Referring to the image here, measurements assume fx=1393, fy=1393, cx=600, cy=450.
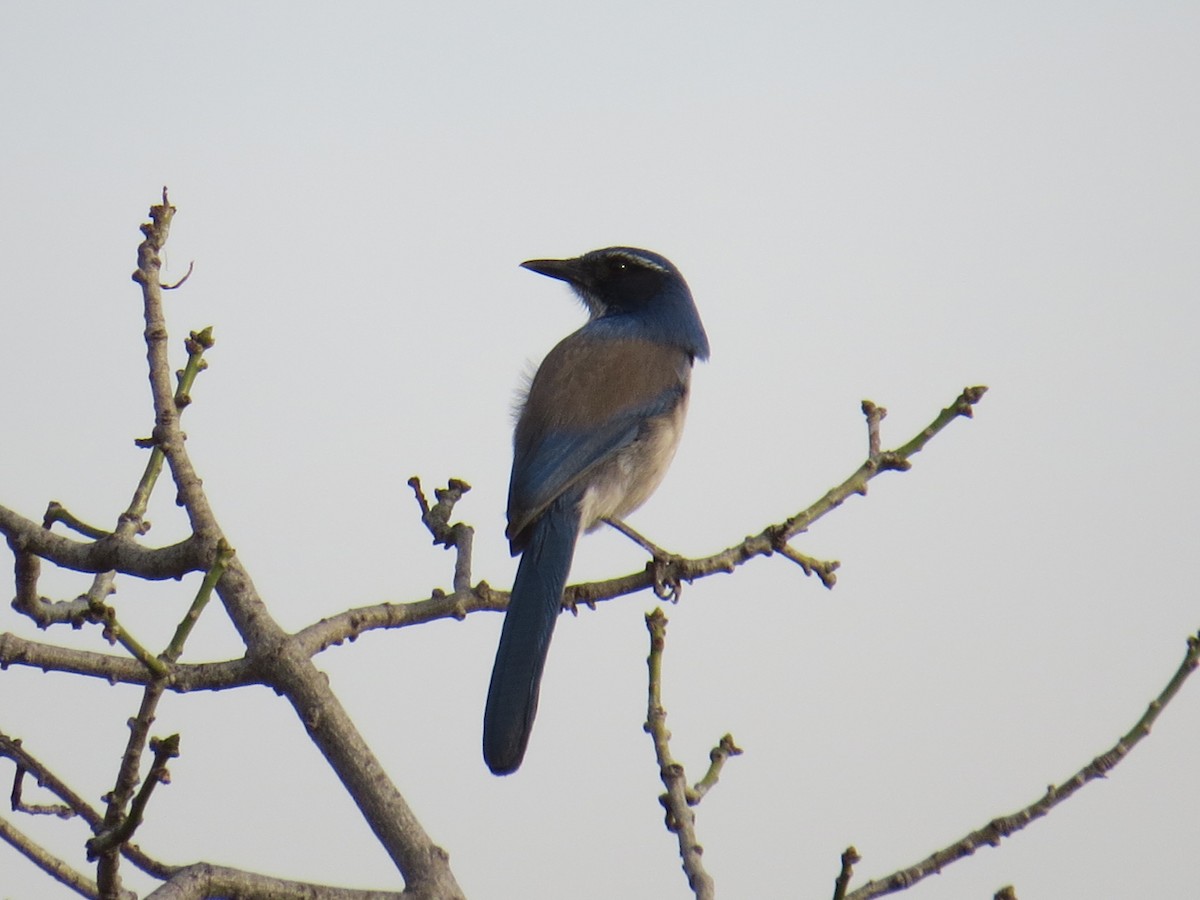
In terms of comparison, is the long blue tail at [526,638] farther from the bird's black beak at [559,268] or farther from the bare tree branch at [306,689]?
the bird's black beak at [559,268]

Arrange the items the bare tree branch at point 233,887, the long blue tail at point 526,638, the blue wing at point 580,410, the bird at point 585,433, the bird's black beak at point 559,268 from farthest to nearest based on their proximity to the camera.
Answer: the bird's black beak at point 559,268
the blue wing at point 580,410
the bird at point 585,433
the long blue tail at point 526,638
the bare tree branch at point 233,887

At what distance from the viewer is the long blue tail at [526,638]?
460 centimetres

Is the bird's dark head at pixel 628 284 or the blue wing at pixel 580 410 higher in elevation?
the bird's dark head at pixel 628 284

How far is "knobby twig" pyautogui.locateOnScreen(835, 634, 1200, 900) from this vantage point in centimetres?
331

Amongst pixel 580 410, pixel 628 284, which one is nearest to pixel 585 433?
pixel 580 410

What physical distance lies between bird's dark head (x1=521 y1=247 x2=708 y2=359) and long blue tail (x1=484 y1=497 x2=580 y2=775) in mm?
2181

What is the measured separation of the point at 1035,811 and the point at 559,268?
492 cm

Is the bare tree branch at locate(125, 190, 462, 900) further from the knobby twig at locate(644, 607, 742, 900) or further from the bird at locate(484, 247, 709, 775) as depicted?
the bird at locate(484, 247, 709, 775)

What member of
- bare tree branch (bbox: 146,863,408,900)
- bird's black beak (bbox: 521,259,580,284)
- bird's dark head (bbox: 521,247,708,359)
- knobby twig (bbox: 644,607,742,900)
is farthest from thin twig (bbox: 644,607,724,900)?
bird's black beak (bbox: 521,259,580,284)

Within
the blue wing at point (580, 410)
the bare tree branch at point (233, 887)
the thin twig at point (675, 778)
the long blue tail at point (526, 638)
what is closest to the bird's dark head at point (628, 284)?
the blue wing at point (580, 410)

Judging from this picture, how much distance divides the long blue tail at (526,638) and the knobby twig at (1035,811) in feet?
5.18

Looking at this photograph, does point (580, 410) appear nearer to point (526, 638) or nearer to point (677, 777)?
point (526, 638)

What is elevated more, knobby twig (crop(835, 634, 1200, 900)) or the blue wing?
the blue wing

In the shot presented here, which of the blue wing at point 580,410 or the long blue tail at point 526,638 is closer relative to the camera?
the long blue tail at point 526,638
